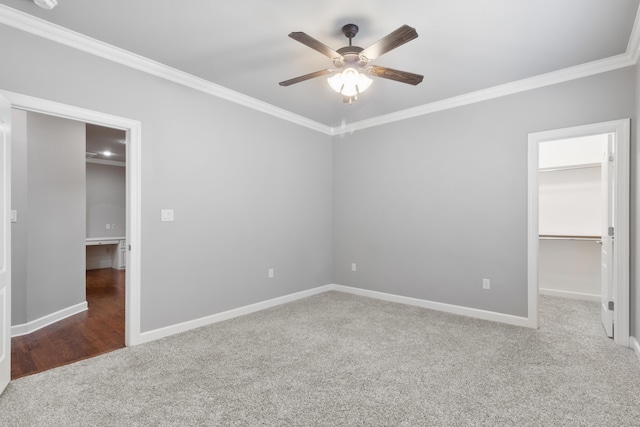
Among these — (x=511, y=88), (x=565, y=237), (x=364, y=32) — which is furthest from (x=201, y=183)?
(x=565, y=237)

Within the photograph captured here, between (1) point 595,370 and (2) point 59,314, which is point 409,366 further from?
(2) point 59,314

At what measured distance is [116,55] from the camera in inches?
112

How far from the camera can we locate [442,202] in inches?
162

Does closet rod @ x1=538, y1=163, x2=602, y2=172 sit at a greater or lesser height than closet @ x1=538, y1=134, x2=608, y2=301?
Answer: greater

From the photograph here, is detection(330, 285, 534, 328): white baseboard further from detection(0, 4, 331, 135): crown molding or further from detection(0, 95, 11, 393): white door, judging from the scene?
detection(0, 95, 11, 393): white door

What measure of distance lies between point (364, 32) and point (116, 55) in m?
2.16

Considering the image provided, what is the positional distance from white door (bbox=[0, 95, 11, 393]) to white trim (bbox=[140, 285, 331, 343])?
969 millimetres

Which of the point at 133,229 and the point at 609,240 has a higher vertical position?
the point at 133,229

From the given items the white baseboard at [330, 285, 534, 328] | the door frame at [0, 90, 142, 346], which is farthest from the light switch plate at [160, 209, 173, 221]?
the white baseboard at [330, 285, 534, 328]

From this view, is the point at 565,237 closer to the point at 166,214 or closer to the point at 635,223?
the point at 635,223

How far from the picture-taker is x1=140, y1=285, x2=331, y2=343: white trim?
10.3 feet

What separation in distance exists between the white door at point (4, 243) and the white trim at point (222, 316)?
969 mm

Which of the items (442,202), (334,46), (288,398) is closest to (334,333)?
(288,398)

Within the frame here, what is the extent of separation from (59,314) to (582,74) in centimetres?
619
